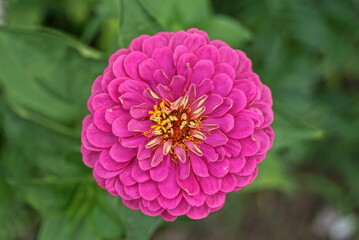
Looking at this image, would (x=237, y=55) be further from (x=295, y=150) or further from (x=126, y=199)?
(x=295, y=150)

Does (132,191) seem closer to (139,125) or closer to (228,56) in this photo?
(139,125)

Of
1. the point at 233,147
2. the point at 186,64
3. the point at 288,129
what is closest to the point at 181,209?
the point at 233,147

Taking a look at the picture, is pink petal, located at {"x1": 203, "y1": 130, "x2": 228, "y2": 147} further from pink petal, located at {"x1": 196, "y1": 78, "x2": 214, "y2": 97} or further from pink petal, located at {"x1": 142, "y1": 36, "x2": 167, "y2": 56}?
pink petal, located at {"x1": 142, "y1": 36, "x2": 167, "y2": 56}

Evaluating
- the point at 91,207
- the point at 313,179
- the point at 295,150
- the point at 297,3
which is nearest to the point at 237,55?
the point at 91,207

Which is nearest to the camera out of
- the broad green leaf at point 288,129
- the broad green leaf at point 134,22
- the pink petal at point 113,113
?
the pink petal at point 113,113

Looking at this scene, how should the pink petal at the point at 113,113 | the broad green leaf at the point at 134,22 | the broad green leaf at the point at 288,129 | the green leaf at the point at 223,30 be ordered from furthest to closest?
the green leaf at the point at 223,30
the broad green leaf at the point at 288,129
the broad green leaf at the point at 134,22
the pink petal at the point at 113,113

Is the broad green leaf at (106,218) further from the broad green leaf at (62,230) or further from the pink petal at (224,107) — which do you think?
the pink petal at (224,107)

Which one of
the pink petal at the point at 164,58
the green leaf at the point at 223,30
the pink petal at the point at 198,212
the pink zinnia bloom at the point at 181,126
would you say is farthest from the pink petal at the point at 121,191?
the green leaf at the point at 223,30
